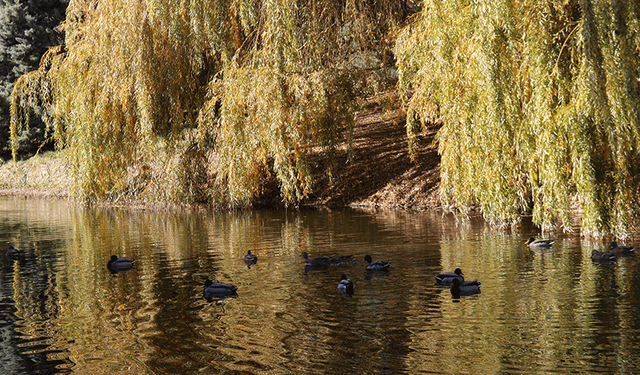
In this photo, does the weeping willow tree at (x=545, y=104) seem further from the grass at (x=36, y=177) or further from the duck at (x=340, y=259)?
the grass at (x=36, y=177)

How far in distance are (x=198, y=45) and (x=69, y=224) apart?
21.4 feet

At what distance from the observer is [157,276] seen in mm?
11602

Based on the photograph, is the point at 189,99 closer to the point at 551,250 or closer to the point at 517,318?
the point at 551,250

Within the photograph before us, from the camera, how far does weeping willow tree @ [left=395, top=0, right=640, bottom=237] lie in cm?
1129

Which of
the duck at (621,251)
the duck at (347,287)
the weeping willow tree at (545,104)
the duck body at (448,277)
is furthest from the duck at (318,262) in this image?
the duck at (621,251)

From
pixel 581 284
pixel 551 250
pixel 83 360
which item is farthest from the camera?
pixel 551 250

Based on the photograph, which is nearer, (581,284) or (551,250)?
(581,284)

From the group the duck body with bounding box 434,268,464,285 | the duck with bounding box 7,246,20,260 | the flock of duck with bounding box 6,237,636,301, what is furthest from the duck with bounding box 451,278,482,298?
the duck with bounding box 7,246,20,260

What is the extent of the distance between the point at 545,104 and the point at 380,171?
1260cm

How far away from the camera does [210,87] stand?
2044cm

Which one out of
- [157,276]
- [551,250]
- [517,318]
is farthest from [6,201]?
[517,318]

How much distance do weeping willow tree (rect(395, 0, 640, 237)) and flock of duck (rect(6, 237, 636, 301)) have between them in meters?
0.68

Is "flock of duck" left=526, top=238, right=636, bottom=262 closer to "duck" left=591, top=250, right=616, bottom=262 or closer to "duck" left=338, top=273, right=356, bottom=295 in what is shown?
"duck" left=591, top=250, right=616, bottom=262

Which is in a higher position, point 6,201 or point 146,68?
point 146,68
